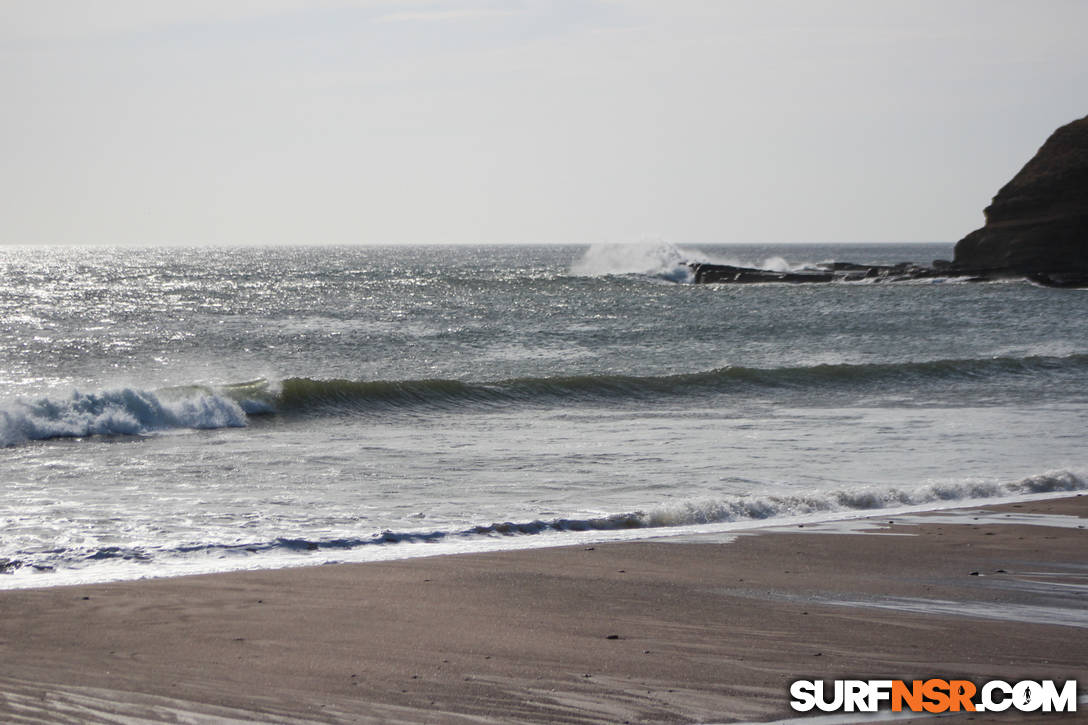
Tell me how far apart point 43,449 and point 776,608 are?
1245 cm

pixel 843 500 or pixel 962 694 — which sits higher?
pixel 962 694

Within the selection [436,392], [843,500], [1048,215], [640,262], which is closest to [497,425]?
[436,392]

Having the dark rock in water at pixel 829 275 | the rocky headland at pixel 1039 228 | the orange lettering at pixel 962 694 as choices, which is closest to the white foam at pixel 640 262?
the dark rock in water at pixel 829 275

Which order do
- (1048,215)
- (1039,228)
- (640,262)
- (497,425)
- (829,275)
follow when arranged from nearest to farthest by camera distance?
(497,425) < (1048,215) < (1039,228) < (829,275) < (640,262)

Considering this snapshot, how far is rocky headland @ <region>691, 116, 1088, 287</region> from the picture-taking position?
178 feet

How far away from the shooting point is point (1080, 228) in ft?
178

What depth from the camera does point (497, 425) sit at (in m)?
18.9

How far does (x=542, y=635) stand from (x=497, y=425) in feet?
41.0

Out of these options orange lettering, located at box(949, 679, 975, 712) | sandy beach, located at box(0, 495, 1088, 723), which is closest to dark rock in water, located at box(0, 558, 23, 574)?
sandy beach, located at box(0, 495, 1088, 723)

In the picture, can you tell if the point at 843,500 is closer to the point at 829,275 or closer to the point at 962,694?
the point at 962,694

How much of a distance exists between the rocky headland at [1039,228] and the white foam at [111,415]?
45470mm

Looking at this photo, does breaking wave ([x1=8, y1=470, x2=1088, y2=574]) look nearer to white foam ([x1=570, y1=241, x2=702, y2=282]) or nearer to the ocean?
the ocean

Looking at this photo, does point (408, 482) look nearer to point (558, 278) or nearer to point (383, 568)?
point (383, 568)

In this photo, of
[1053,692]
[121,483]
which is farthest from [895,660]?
[121,483]
